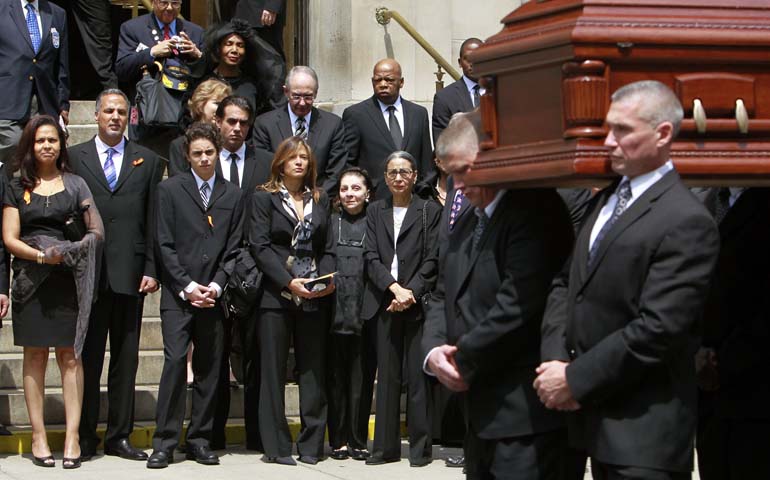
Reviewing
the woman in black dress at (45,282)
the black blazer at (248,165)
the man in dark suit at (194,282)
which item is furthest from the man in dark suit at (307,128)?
the woman in black dress at (45,282)

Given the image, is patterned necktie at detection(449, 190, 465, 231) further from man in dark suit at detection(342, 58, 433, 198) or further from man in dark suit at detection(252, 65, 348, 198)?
man in dark suit at detection(342, 58, 433, 198)

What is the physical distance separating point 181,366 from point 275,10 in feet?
14.2

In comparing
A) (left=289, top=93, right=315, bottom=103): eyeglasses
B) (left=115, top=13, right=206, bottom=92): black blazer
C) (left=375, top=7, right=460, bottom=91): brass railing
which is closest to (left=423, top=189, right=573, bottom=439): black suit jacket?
(left=289, top=93, right=315, bottom=103): eyeglasses

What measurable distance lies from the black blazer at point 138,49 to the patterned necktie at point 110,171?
2140 millimetres

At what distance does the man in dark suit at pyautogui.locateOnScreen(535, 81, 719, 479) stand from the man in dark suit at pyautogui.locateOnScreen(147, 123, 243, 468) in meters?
4.41

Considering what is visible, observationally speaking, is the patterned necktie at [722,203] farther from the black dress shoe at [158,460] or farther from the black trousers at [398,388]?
the black dress shoe at [158,460]

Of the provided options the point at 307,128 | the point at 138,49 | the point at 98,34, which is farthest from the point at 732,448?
the point at 98,34

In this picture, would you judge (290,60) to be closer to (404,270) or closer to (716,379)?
(404,270)

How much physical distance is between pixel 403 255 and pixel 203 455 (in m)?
1.85

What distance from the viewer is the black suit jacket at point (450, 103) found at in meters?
10.9

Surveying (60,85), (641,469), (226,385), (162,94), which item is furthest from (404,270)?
(641,469)

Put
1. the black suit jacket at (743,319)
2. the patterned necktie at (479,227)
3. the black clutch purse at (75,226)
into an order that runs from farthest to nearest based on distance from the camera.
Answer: the black clutch purse at (75,226), the patterned necktie at (479,227), the black suit jacket at (743,319)

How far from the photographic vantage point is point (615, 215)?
4.82 meters

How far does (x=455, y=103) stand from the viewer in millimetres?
10883
